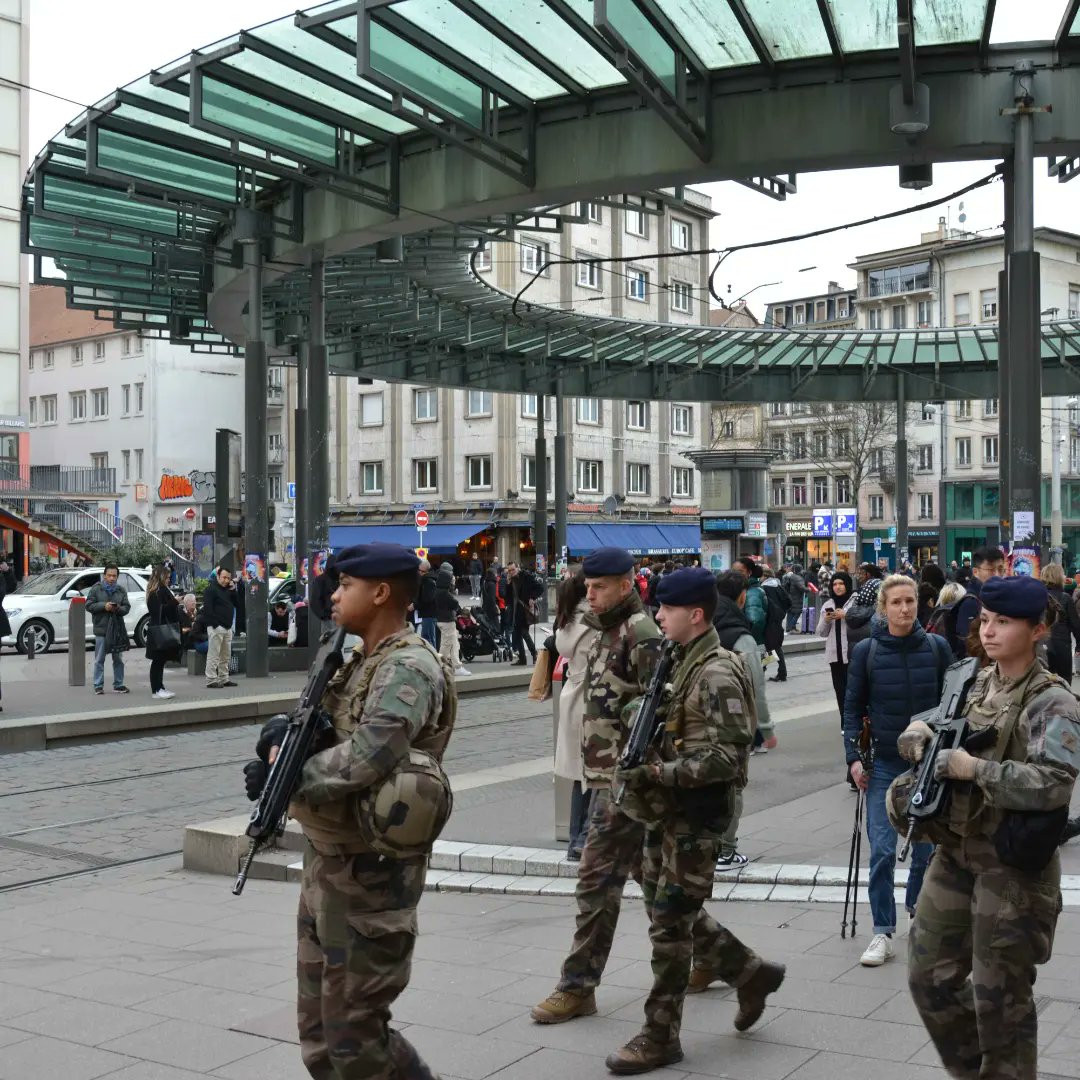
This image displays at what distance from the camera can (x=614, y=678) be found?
5.86m

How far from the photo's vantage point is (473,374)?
98.5ft

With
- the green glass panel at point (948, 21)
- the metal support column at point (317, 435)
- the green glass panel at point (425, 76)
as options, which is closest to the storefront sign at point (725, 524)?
the metal support column at point (317, 435)

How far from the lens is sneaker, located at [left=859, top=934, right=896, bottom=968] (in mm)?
6039

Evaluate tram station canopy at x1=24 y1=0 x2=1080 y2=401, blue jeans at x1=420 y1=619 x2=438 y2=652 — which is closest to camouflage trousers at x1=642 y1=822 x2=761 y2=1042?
tram station canopy at x1=24 y1=0 x2=1080 y2=401

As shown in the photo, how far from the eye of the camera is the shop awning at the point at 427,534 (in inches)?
2235

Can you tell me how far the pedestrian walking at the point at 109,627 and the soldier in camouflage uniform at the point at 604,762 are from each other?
A: 13648 mm

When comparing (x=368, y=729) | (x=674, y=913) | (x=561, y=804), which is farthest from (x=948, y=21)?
(x=368, y=729)

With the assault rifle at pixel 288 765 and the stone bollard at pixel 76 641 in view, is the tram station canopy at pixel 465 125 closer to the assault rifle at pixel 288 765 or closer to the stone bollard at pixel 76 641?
the stone bollard at pixel 76 641

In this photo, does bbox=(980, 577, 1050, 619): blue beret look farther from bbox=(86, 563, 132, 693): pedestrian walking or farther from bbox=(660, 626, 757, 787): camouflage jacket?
bbox=(86, 563, 132, 693): pedestrian walking

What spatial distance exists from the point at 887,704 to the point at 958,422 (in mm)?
67269

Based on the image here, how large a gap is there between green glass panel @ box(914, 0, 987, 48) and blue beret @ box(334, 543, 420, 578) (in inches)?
442

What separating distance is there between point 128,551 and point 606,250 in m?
27.8

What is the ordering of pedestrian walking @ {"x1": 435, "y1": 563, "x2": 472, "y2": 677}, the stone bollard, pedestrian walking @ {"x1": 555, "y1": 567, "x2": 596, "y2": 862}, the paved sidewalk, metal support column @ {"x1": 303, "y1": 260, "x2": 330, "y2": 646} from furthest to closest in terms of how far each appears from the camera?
metal support column @ {"x1": 303, "y1": 260, "x2": 330, "y2": 646} → the stone bollard → pedestrian walking @ {"x1": 435, "y1": 563, "x2": 472, "y2": 677} → pedestrian walking @ {"x1": 555, "y1": 567, "x2": 596, "y2": 862} → the paved sidewalk

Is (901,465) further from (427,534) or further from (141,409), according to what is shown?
(141,409)
